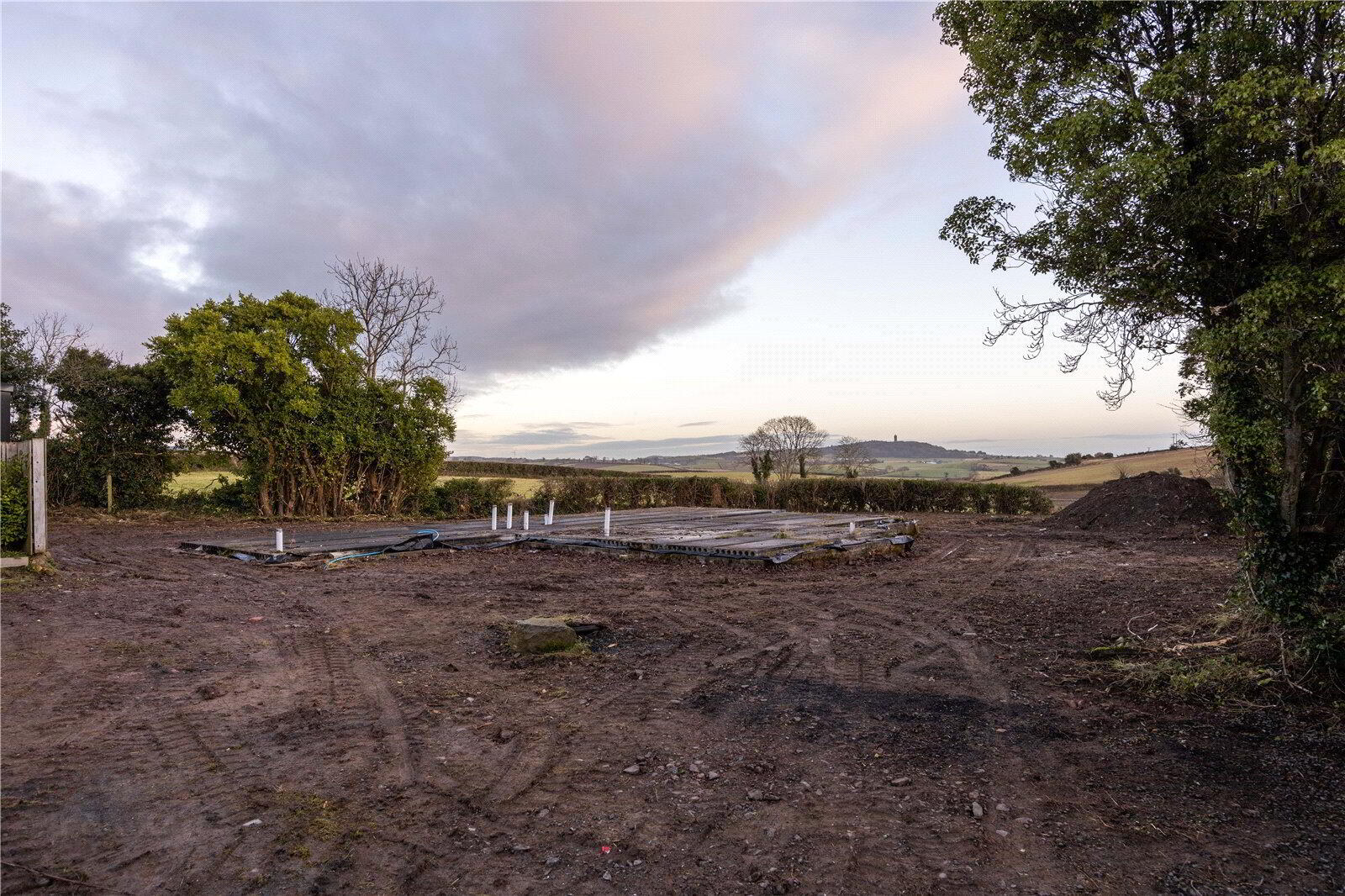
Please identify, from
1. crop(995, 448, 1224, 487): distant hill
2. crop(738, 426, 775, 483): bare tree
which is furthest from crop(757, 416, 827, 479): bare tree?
crop(995, 448, 1224, 487): distant hill

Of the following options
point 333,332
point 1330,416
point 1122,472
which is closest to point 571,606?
point 1330,416

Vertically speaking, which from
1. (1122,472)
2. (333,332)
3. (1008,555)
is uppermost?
(333,332)

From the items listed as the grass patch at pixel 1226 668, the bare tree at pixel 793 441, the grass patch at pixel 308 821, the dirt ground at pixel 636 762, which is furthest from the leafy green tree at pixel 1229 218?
the bare tree at pixel 793 441

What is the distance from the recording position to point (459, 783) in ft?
11.0

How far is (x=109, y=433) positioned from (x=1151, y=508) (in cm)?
2641

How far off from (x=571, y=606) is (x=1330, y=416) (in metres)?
6.82

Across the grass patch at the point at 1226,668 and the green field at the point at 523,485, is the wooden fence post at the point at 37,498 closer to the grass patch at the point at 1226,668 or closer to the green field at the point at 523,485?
the grass patch at the point at 1226,668

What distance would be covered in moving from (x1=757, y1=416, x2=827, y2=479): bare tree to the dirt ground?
2495cm

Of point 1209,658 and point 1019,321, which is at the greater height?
point 1019,321

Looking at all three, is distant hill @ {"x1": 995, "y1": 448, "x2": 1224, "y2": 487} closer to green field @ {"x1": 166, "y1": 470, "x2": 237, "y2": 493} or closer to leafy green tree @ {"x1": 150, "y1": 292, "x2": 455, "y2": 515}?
leafy green tree @ {"x1": 150, "y1": 292, "x2": 455, "y2": 515}

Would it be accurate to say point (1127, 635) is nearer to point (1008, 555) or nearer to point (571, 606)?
point (571, 606)

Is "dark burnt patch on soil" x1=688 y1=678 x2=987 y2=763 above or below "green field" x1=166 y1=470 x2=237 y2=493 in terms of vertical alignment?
below

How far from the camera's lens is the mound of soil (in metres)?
16.6

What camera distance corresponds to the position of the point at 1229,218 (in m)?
4.98
